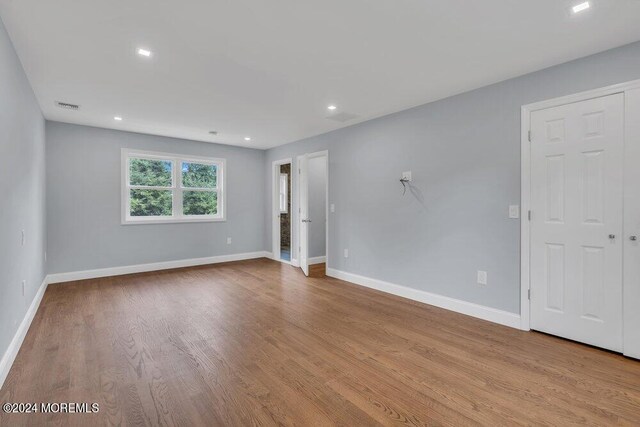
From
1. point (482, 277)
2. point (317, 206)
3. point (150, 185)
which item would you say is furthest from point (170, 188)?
point (482, 277)

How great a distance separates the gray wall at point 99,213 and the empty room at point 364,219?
1.5 inches

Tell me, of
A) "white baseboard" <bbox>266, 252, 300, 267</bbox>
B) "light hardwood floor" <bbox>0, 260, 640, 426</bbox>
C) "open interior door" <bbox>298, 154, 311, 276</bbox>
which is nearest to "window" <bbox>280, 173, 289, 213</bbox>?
"white baseboard" <bbox>266, 252, 300, 267</bbox>

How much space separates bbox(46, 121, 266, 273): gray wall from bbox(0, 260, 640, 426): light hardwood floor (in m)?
1.34

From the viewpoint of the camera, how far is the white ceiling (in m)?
1.93

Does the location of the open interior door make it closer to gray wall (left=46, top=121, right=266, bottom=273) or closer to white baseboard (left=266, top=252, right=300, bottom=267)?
white baseboard (left=266, top=252, right=300, bottom=267)

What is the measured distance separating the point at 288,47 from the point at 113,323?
10.2 ft

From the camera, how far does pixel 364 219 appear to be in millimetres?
4430

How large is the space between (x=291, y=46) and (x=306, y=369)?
8.13 ft

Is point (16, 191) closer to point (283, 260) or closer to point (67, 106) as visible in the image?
point (67, 106)

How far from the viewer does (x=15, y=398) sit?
1.85m

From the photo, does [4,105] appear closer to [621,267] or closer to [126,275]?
[126,275]

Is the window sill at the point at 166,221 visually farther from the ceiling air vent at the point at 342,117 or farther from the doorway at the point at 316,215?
the ceiling air vent at the point at 342,117

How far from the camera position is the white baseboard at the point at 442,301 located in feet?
9.83

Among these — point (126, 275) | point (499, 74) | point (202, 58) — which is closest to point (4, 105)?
point (202, 58)
